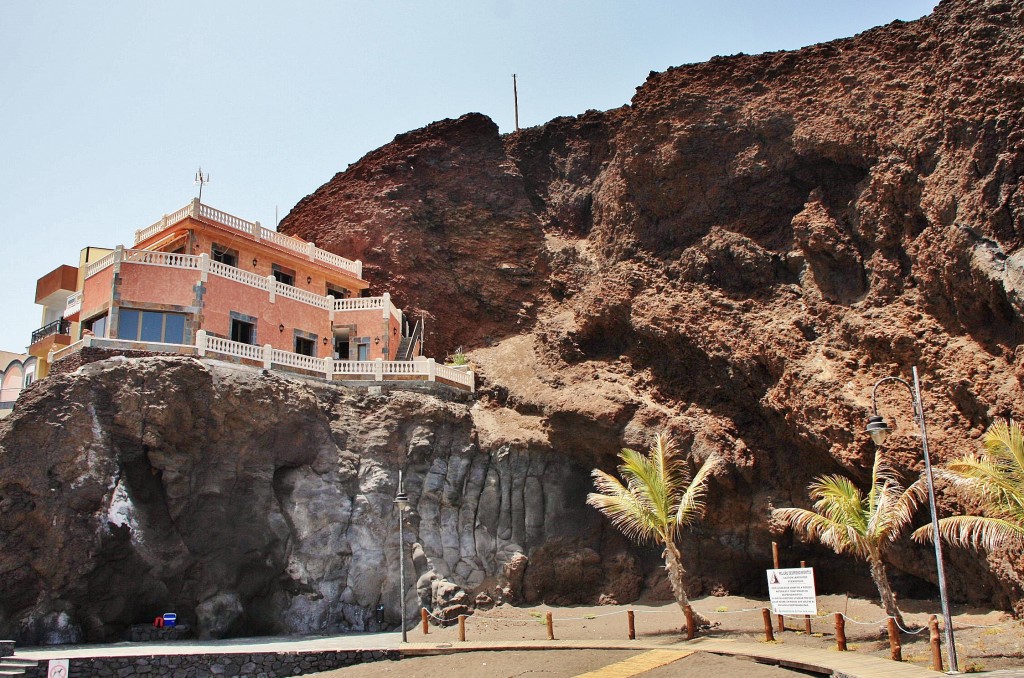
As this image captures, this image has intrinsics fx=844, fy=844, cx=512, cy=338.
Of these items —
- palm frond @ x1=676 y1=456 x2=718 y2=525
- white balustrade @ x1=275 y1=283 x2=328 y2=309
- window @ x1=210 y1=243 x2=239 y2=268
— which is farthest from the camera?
window @ x1=210 y1=243 x2=239 y2=268

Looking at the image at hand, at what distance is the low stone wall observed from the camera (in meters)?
21.4

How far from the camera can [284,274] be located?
37875 millimetres

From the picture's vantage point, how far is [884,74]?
96.3ft

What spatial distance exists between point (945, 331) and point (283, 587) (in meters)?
22.5

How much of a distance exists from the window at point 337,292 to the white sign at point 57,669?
68.8 feet

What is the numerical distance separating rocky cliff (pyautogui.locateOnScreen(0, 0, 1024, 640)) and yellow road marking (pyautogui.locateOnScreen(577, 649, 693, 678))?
8686 mm

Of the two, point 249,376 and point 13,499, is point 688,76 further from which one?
point 13,499

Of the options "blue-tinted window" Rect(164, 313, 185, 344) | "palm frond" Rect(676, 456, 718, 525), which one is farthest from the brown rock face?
"blue-tinted window" Rect(164, 313, 185, 344)

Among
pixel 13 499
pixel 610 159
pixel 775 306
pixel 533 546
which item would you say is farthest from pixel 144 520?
pixel 610 159

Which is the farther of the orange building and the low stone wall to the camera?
the orange building

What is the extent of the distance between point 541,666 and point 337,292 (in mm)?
22978

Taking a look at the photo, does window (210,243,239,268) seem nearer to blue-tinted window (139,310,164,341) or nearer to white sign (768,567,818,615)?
blue-tinted window (139,310,164,341)

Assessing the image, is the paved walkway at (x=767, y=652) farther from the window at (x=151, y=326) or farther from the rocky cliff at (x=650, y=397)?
the window at (x=151, y=326)

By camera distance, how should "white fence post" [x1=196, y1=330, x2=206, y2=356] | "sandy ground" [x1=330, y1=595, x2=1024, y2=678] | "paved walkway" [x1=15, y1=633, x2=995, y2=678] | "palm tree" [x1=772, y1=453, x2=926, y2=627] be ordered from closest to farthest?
"paved walkway" [x1=15, y1=633, x2=995, y2=678] < "sandy ground" [x1=330, y1=595, x2=1024, y2=678] < "palm tree" [x1=772, y1=453, x2=926, y2=627] < "white fence post" [x1=196, y1=330, x2=206, y2=356]
